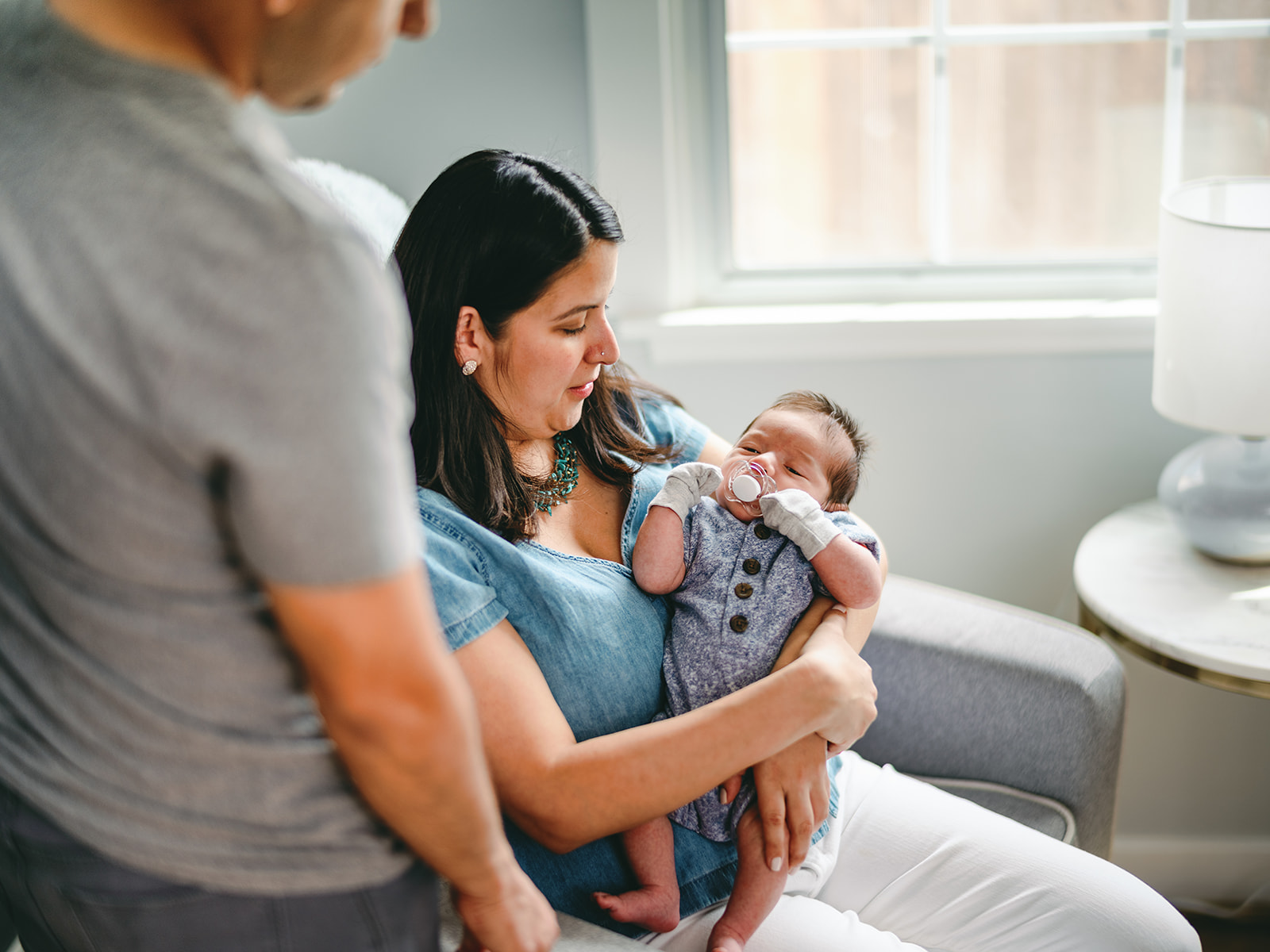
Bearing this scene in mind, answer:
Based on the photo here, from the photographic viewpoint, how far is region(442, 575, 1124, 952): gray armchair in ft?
4.74

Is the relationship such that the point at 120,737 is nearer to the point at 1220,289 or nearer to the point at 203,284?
the point at 203,284

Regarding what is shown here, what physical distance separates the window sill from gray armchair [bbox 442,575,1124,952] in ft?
1.73

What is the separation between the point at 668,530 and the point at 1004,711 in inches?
23.3

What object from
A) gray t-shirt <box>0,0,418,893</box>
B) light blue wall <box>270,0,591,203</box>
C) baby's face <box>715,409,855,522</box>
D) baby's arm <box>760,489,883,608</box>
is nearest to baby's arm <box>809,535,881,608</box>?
baby's arm <box>760,489,883,608</box>

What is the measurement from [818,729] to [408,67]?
1.38 meters

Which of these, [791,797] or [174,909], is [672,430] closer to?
[791,797]

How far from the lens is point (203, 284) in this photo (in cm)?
57

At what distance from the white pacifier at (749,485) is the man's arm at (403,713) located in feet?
2.02

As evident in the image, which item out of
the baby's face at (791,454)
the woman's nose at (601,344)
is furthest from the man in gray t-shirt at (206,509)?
the baby's face at (791,454)

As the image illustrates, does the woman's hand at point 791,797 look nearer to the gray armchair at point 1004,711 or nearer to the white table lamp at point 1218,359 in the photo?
the gray armchair at point 1004,711

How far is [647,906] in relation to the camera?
3.70 feet

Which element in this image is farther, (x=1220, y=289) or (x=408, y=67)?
(x=408, y=67)

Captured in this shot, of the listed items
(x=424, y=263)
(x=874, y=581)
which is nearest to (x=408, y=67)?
(x=424, y=263)

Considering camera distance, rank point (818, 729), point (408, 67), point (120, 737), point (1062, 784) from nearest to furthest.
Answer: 1. point (120, 737)
2. point (818, 729)
3. point (1062, 784)
4. point (408, 67)
